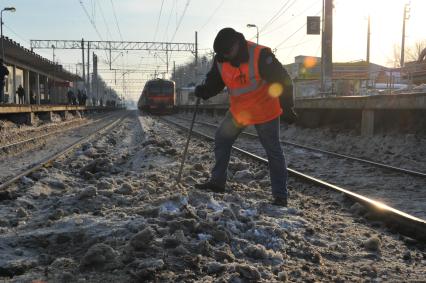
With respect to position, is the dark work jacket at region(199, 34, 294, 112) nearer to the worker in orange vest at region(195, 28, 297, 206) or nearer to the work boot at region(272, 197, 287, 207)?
the worker in orange vest at region(195, 28, 297, 206)

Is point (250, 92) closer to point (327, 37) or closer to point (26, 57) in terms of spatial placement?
point (327, 37)

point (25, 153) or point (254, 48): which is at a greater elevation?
point (254, 48)

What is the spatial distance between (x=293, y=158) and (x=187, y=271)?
8.93 meters

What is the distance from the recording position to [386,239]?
15.1ft

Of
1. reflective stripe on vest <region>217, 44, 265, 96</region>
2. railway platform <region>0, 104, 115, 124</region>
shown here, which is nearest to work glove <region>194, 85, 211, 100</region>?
reflective stripe on vest <region>217, 44, 265, 96</region>

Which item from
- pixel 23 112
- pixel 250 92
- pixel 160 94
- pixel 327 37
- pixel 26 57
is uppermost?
pixel 26 57

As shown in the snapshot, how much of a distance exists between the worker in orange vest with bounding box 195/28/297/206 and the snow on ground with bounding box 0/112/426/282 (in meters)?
0.58

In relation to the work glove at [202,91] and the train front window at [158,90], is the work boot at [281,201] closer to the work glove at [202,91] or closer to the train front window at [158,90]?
the work glove at [202,91]

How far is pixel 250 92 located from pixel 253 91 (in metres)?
0.04

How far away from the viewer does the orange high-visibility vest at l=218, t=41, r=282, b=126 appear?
5.16 m

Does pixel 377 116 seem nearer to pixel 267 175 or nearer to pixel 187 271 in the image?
pixel 267 175

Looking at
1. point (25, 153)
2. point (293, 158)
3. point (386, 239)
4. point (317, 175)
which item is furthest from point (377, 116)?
point (386, 239)

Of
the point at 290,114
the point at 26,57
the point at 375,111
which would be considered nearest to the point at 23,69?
the point at 26,57

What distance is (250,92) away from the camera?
5.29m
